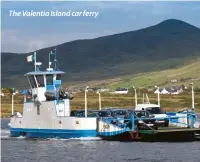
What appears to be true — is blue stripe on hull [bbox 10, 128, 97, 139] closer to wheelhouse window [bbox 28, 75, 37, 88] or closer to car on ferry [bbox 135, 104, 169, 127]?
wheelhouse window [bbox 28, 75, 37, 88]

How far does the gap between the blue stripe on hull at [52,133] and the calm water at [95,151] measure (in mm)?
603

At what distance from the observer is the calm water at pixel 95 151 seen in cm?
4738

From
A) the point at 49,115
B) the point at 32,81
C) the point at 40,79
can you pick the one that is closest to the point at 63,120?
the point at 49,115

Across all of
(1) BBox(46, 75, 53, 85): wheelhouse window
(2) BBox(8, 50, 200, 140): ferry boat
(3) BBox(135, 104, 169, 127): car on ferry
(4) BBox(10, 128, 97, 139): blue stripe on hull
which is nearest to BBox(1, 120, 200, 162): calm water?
(4) BBox(10, 128, 97, 139): blue stripe on hull

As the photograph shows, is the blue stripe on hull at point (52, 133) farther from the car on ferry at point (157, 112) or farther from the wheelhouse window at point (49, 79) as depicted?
the car on ferry at point (157, 112)

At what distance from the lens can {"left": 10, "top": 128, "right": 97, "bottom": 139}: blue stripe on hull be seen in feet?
200

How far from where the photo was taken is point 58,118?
62094mm

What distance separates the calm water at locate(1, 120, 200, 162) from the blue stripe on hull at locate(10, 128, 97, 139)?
0.60 metres

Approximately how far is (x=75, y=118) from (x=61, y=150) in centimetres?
712

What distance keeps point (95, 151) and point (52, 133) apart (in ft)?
39.1

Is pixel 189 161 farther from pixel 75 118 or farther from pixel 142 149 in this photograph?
pixel 75 118

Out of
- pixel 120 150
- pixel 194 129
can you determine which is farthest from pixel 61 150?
pixel 194 129

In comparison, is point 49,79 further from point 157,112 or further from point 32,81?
point 157,112

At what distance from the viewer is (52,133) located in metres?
63.5
